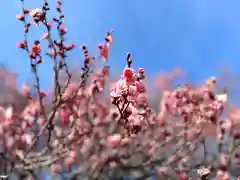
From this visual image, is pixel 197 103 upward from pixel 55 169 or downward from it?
upward

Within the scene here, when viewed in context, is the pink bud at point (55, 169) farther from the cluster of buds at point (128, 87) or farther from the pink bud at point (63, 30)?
the cluster of buds at point (128, 87)

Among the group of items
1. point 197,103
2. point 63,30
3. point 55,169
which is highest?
point 63,30

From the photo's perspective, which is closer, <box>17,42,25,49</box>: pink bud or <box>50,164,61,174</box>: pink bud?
<box>17,42,25,49</box>: pink bud

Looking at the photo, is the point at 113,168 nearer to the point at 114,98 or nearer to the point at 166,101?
the point at 166,101

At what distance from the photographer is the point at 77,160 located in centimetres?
537

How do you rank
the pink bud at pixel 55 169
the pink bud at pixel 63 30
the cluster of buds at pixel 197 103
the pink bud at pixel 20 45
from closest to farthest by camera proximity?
the pink bud at pixel 20 45, the pink bud at pixel 63 30, the pink bud at pixel 55 169, the cluster of buds at pixel 197 103

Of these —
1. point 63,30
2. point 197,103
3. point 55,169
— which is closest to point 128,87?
point 63,30

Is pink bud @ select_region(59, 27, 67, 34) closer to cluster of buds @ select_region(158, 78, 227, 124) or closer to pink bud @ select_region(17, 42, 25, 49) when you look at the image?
pink bud @ select_region(17, 42, 25, 49)

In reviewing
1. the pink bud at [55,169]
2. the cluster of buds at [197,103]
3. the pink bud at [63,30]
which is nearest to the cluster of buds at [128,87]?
the pink bud at [63,30]

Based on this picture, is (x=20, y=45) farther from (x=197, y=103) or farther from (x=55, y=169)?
(x=197, y=103)

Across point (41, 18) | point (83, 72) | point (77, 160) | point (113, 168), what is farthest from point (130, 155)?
point (41, 18)

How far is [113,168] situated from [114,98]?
82.2 inches

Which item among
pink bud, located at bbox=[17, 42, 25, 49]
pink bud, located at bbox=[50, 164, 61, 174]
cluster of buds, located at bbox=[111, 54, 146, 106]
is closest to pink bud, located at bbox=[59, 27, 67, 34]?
pink bud, located at bbox=[17, 42, 25, 49]

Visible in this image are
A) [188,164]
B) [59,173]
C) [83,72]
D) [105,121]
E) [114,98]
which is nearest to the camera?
[114,98]
